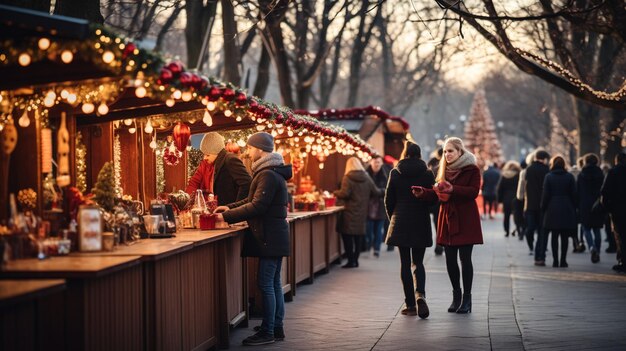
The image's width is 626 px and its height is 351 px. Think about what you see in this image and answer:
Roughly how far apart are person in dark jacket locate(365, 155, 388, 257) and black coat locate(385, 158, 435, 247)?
9106 mm

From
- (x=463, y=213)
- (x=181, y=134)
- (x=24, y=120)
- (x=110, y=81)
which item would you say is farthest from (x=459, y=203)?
(x=24, y=120)

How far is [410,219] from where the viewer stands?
13312 millimetres

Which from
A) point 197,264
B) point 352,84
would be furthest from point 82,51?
point 352,84

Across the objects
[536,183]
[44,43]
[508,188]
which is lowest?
[508,188]

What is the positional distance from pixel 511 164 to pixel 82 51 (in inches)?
903

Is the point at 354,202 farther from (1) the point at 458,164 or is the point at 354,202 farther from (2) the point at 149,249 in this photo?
(2) the point at 149,249

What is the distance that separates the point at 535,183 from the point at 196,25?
7826 mm

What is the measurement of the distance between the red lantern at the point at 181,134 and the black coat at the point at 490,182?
26.7m

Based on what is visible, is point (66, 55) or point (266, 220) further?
point (266, 220)

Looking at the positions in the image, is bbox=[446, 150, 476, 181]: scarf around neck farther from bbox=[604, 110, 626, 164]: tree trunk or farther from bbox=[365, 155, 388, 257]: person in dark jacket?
bbox=[604, 110, 626, 164]: tree trunk

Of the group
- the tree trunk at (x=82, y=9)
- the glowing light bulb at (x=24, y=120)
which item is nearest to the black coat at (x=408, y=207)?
the tree trunk at (x=82, y=9)

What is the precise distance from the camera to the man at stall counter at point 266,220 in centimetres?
1118

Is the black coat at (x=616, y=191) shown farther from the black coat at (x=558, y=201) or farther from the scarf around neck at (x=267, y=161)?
the scarf around neck at (x=267, y=161)

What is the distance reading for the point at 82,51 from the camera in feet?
27.5
